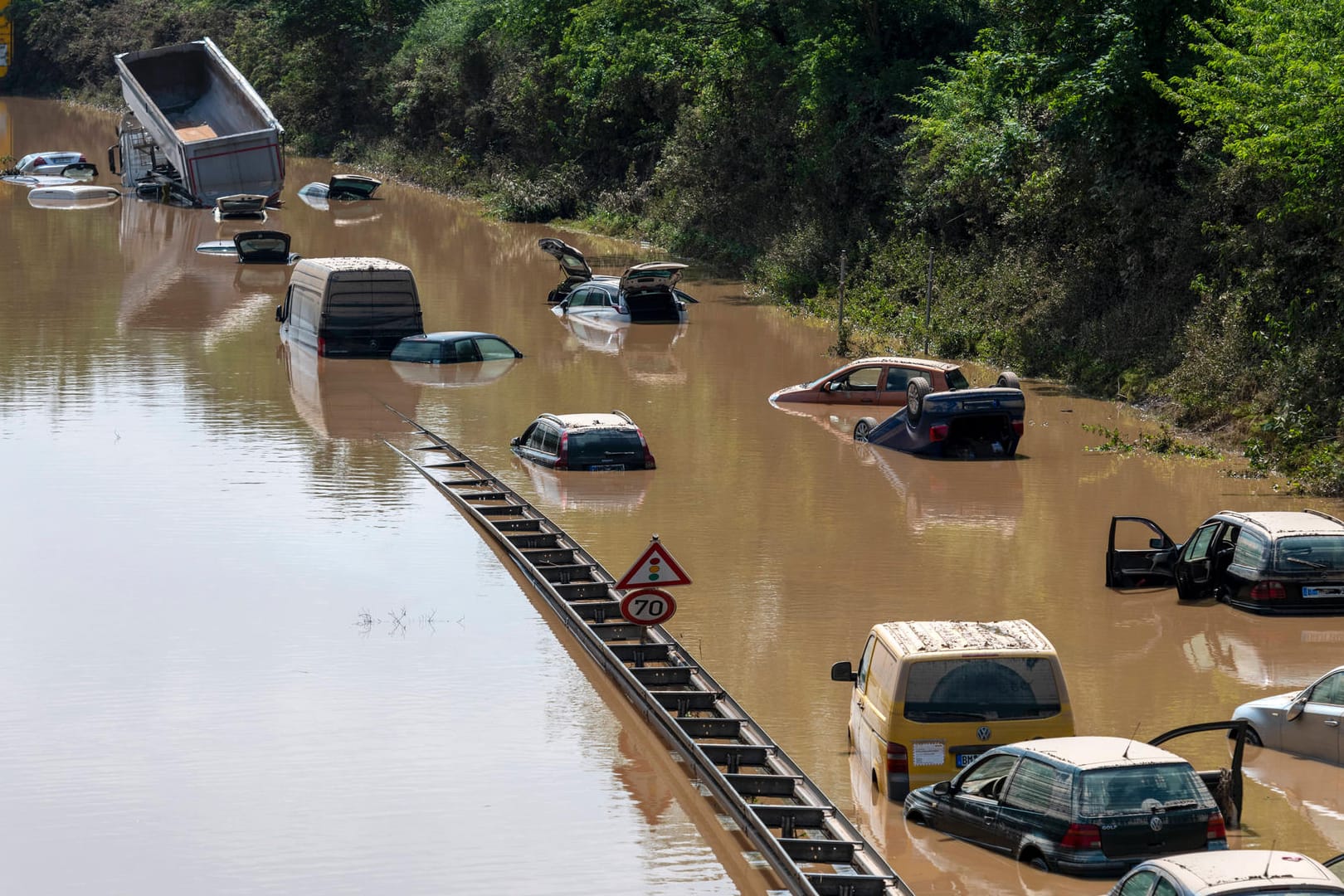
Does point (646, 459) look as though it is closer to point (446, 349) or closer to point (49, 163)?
point (446, 349)

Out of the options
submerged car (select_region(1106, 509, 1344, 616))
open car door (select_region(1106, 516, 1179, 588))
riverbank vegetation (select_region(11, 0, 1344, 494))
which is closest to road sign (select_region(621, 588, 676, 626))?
submerged car (select_region(1106, 509, 1344, 616))

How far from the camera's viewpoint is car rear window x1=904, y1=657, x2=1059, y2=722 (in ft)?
47.4

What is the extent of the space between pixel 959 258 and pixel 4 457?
2364 cm

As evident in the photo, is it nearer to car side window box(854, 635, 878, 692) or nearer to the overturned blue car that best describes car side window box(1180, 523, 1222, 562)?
car side window box(854, 635, 878, 692)

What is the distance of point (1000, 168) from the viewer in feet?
131

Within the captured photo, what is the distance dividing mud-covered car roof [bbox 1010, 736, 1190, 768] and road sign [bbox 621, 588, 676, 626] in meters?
5.34

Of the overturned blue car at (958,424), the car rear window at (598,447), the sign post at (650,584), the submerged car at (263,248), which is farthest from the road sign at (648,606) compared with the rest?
the submerged car at (263,248)

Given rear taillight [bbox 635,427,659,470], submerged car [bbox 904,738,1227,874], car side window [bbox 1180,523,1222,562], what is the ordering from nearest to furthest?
submerged car [bbox 904,738,1227,874], car side window [bbox 1180,523,1222,562], rear taillight [bbox 635,427,659,470]

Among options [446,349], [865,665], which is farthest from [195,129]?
[865,665]

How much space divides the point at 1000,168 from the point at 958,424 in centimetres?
1160

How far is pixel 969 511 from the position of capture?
26.8 metres

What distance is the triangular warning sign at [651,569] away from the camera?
17.5 metres

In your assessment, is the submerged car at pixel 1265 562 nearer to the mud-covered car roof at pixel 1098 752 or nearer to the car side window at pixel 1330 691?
the car side window at pixel 1330 691

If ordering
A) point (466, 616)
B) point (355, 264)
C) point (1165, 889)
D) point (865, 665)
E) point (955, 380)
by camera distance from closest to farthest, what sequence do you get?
1. point (1165, 889)
2. point (865, 665)
3. point (466, 616)
4. point (955, 380)
5. point (355, 264)
